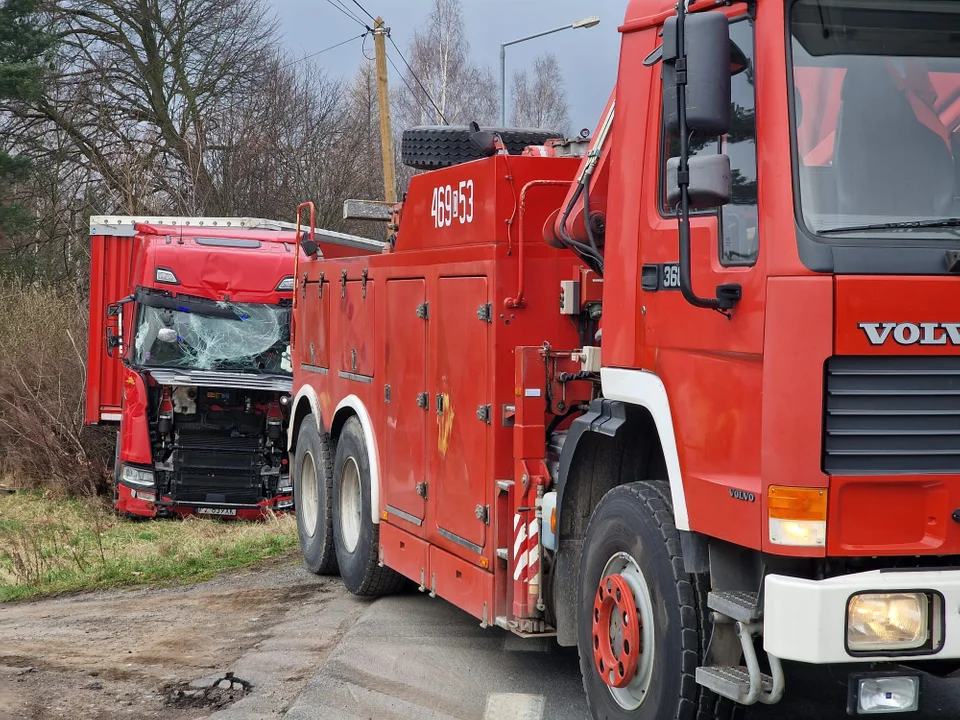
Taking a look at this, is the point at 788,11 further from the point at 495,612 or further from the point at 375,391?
the point at 375,391

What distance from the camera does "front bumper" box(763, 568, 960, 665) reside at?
3.63 meters

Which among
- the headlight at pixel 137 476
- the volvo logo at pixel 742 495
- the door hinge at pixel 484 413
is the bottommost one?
the headlight at pixel 137 476

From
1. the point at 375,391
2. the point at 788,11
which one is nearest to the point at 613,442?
the point at 788,11

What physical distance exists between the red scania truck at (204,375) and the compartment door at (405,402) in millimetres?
5689

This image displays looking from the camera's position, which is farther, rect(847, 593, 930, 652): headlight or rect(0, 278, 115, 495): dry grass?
rect(0, 278, 115, 495): dry grass

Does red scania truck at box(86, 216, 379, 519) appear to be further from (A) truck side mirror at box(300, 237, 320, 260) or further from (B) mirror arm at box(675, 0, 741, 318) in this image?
(B) mirror arm at box(675, 0, 741, 318)

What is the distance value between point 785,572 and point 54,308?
1680 centimetres

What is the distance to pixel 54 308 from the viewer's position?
18875mm

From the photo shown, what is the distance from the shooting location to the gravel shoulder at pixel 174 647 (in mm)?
5840

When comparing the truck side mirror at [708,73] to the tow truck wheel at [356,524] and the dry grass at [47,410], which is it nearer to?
the tow truck wheel at [356,524]

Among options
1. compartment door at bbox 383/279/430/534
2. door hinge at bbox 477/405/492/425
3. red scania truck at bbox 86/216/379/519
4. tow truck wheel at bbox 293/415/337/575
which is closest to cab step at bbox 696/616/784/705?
door hinge at bbox 477/405/492/425

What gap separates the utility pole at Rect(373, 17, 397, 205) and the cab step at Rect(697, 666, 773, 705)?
55.0 feet

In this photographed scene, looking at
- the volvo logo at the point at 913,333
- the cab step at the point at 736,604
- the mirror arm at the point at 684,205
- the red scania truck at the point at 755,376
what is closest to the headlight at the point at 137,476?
the red scania truck at the point at 755,376

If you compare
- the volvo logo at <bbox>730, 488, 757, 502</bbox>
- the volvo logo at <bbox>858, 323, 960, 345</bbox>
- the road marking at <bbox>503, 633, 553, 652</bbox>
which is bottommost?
the road marking at <bbox>503, 633, 553, 652</bbox>
